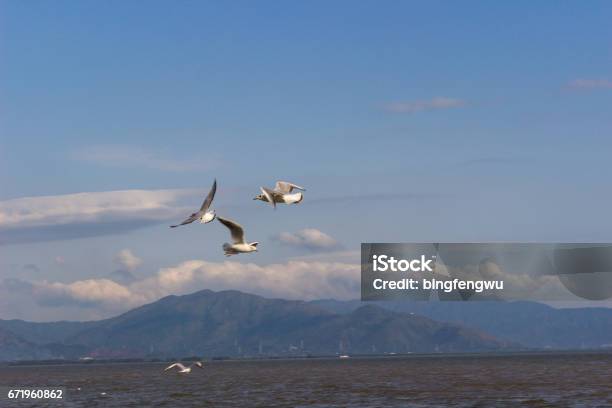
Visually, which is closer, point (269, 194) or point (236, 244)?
point (236, 244)

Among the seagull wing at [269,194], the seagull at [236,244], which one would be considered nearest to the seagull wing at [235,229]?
the seagull at [236,244]

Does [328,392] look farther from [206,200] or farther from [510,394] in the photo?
[206,200]

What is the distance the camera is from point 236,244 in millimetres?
49875

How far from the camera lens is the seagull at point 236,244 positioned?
48.8 m

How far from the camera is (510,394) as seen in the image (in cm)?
15388

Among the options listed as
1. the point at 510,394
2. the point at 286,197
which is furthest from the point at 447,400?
the point at 286,197

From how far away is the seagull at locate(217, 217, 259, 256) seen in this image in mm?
48812

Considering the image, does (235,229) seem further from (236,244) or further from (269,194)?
(269,194)

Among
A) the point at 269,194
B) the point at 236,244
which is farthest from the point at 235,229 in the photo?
the point at 269,194

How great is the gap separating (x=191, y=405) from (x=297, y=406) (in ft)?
58.0

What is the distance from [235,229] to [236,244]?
2.98 ft

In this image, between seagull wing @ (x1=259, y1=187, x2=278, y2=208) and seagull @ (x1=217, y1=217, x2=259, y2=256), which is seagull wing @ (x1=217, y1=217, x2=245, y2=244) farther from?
seagull wing @ (x1=259, y1=187, x2=278, y2=208)

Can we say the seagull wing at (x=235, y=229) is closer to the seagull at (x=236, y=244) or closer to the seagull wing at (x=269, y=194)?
the seagull at (x=236, y=244)

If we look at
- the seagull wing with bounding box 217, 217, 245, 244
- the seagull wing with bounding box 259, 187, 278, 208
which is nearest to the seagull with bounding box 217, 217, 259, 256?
the seagull wing with bounding box 217, 217, 245, 244
